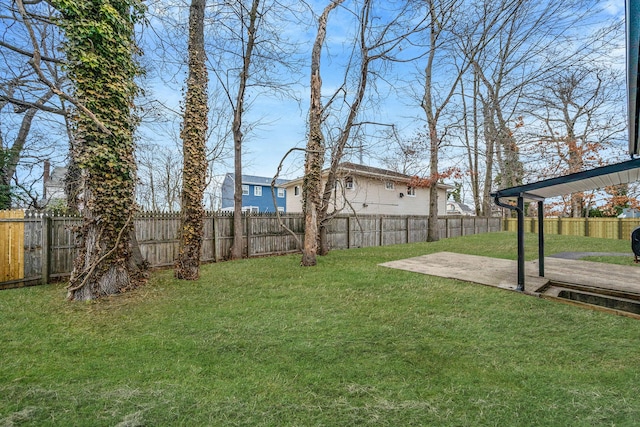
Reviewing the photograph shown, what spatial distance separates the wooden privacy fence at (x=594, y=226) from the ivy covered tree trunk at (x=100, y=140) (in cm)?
2167

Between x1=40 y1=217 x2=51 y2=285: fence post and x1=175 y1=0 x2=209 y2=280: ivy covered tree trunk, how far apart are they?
8.20ft

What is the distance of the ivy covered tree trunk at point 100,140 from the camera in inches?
173

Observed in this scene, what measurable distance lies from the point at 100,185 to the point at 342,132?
260 inches

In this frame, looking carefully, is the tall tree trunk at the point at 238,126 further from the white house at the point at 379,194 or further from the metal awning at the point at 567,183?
the white house at the point at 379,194

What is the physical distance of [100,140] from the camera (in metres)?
4.55

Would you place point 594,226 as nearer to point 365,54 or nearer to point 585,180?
point 585,180

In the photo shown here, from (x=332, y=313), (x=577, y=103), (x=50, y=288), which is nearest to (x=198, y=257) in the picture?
(x=50, y=288)

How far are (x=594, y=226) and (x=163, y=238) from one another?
70.4 feet

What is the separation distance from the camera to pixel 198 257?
604 centimetres

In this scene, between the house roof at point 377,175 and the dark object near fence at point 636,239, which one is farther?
the house roof at point 377,175

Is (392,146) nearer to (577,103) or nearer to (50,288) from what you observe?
(577,103)

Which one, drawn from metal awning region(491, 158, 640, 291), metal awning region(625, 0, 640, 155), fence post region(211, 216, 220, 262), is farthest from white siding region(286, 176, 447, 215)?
metal awning region(625, 0, 640, 155)

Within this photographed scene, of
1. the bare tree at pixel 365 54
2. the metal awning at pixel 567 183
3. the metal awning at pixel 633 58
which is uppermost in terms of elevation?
the bare tree at pixel 365 54

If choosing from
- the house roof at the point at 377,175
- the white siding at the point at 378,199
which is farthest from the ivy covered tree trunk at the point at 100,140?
the white siding at the point at 378,199
